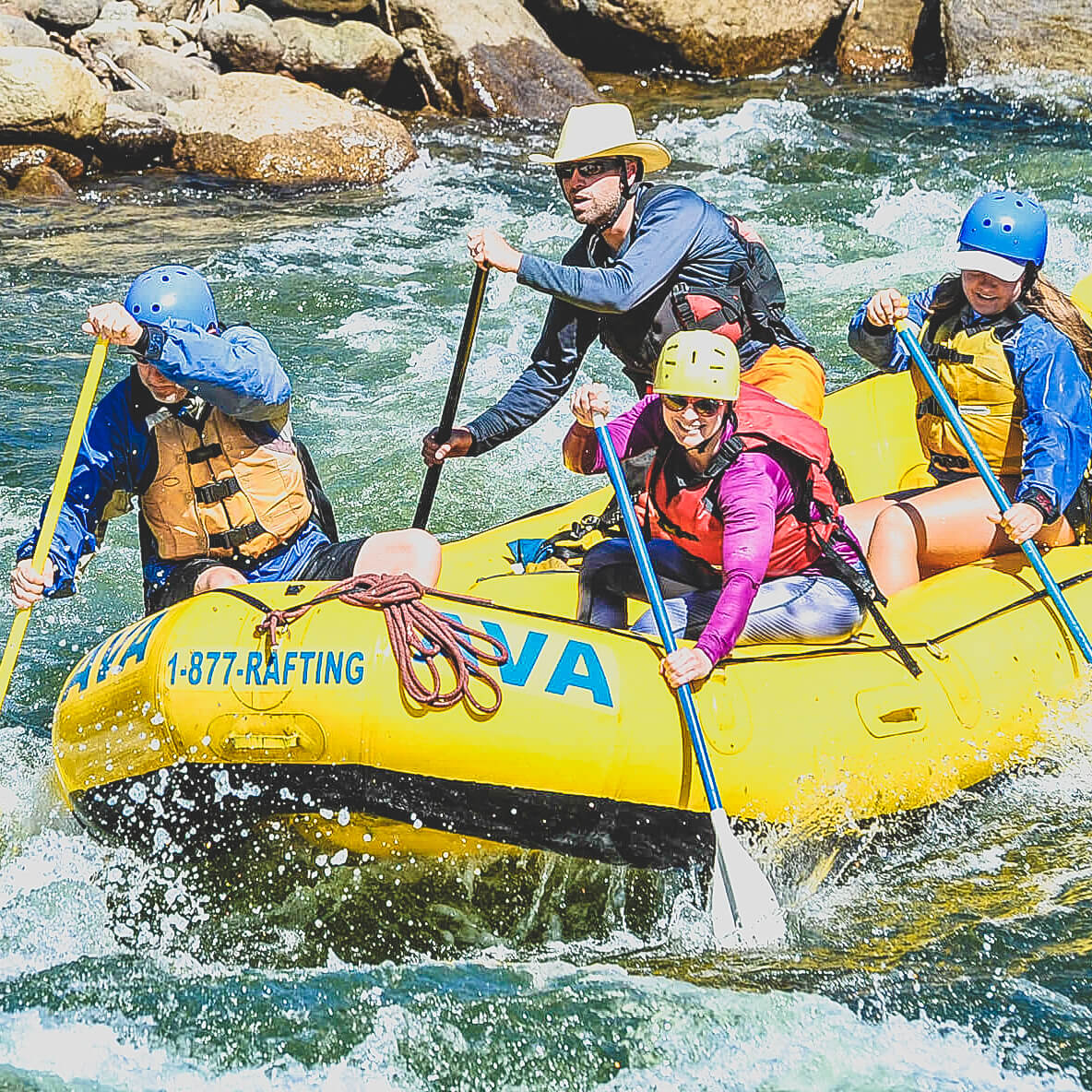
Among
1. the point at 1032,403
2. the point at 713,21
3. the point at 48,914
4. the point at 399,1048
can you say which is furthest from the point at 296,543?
the point at 713,21

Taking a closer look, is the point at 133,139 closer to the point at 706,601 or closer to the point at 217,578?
the point at 217,578

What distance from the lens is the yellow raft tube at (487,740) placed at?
3941mm

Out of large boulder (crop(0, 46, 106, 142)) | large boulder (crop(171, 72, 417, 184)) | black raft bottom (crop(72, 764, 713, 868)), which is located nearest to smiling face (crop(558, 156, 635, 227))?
black raft bottom (crop(72, 764, 713, 868))

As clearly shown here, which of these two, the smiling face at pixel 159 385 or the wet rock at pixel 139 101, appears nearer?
the smiling face at pixel 159 385

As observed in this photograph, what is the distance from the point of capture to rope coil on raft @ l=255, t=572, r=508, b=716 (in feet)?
12.9

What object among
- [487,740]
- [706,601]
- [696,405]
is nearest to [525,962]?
[487,740]

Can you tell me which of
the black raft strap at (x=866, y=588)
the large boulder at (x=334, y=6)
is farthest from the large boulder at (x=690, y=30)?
the black raft strap at (x=866, y=588)

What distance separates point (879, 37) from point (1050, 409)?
10.3m

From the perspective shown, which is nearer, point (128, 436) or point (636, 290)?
point (128, 436)

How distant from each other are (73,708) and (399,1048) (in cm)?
128

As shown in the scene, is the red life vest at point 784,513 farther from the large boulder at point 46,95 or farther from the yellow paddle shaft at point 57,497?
the large boulder at point 46,95

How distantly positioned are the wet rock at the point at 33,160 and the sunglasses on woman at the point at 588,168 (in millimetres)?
7359

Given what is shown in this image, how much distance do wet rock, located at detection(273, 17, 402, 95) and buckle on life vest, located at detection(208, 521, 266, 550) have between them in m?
9.06

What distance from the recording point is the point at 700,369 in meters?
4.12
